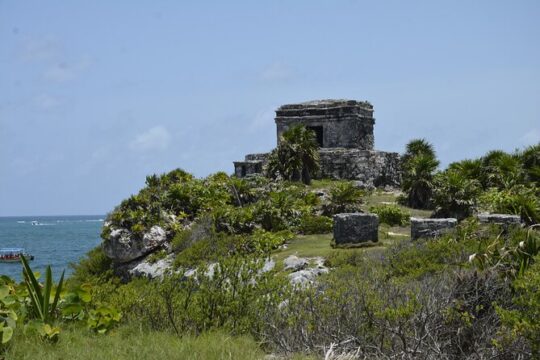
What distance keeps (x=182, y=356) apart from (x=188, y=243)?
46.2 feet

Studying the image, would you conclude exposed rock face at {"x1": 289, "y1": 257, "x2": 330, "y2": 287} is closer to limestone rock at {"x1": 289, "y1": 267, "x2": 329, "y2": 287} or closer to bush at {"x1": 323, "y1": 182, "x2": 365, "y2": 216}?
limestone rock at {"x1": 289, "y1": 267, "x2": 329, "y2": 287}

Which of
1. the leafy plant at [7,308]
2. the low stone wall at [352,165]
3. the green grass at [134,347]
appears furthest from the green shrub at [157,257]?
the green grass at [134,347]

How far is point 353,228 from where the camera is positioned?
1795 cm

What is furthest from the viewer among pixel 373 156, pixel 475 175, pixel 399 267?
pixel 373 156

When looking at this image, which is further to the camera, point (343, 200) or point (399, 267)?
point (343, 200)

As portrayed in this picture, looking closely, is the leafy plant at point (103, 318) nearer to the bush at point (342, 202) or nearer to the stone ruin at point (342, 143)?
the bush at point (342, 202)

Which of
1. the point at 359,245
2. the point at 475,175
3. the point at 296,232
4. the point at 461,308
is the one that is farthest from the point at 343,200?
the point at 461,308

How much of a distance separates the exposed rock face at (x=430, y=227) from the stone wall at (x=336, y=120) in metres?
13.5

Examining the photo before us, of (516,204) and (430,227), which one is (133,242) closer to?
(430,227)

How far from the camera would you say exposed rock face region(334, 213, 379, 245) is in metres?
17.9

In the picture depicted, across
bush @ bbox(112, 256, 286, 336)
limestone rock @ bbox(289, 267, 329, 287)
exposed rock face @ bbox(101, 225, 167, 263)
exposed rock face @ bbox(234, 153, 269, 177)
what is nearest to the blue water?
exposed rock face @ bbox(101, 225, 167, 263)

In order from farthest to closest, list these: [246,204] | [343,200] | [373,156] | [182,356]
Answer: [373,156]
[246,204]
[343,200]
[182,356]

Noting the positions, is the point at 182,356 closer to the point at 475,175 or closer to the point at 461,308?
the point at 461,308

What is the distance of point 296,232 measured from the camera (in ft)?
67.9
